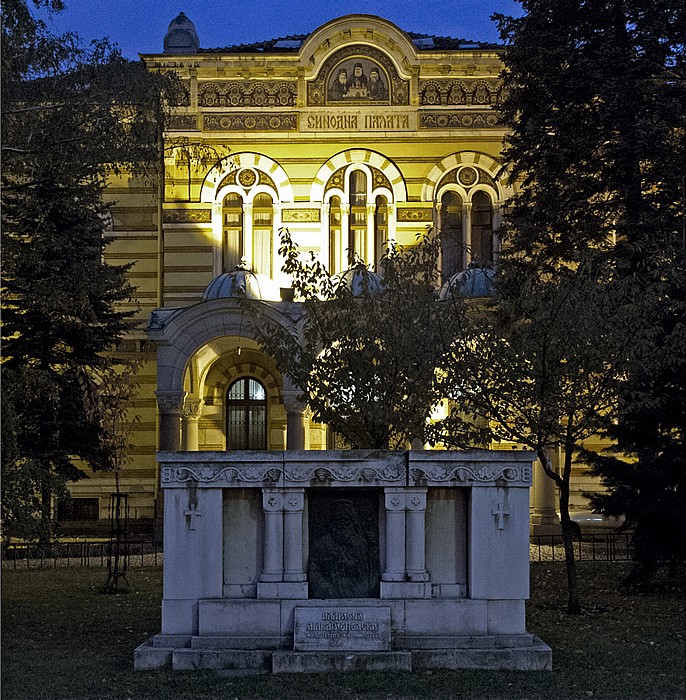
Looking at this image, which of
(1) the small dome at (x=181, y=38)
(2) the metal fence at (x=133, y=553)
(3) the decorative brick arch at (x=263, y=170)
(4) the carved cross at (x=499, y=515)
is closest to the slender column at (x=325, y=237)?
(3) the decorative brick arch at (x=263, y=170)

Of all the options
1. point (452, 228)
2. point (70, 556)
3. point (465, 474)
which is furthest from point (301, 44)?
point (465, 474)

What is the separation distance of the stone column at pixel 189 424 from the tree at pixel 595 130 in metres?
10.0

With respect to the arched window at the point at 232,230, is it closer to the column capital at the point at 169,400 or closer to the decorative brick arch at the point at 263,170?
the decorative brick arch at the point at 263,170

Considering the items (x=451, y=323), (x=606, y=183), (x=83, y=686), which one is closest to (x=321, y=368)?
(x=451, y=323)

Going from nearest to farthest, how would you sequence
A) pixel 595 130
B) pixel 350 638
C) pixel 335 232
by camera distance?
pixel 350 638 → pixel 595 130 → pixel 335 232

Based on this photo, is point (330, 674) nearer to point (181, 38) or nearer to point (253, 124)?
point (253, 124)

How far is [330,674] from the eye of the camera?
1320 cm

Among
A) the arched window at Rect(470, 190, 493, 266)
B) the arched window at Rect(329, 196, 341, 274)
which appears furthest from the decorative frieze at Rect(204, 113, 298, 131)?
the arched window at Rect(470, 190, 493, 266)

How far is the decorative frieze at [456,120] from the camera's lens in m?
32.8

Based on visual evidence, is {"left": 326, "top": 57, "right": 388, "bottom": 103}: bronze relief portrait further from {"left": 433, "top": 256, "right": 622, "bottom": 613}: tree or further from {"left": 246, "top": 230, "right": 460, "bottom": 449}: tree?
{"left": 433, "top": 256, "right": 622, "bottom": 613}: tree

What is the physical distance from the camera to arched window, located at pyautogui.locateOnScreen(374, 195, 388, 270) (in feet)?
108

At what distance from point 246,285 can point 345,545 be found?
16.5 metres

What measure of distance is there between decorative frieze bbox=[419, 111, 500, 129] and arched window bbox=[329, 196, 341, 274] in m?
3.05

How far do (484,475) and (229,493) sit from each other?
9.69 ft
